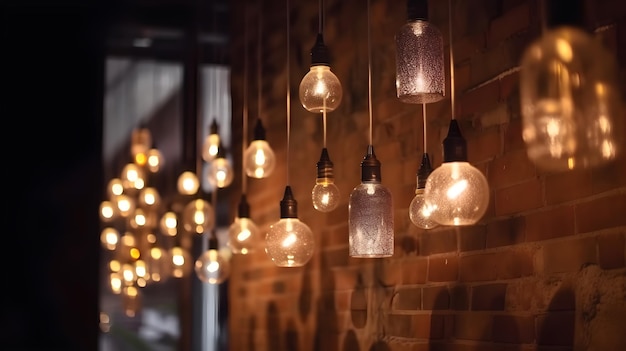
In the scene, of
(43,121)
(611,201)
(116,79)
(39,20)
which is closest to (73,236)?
(43,121)

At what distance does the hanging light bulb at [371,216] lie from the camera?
1.85 meters

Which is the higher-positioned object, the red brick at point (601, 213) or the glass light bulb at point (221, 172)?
the glass light bulb at point (221, 172)

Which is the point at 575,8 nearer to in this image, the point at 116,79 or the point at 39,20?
the point at 39,20

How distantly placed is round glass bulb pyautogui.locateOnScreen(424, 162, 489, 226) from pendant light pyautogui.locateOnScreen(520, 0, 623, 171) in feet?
1.34

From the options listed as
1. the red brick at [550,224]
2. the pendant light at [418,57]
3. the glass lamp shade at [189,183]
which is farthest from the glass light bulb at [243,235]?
the glass lamp shade at [189,183]

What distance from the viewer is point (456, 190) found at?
1431 millimetres

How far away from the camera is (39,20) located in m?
3.10

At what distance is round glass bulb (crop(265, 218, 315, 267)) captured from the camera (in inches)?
81.7

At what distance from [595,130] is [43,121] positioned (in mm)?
2334

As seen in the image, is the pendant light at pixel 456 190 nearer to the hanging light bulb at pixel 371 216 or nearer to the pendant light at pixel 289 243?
the hanging light bulb at pixel 371 216

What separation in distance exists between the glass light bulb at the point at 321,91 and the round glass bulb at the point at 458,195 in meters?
0.59

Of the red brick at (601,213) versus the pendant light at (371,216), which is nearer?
the red brick at (601,213)

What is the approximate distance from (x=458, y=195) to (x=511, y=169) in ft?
1.85

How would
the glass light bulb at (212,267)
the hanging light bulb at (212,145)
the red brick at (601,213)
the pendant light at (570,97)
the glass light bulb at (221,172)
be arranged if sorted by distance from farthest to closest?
1. the hanging light bulb at (212,145)
2. the glass light bulb at (221,172)
3. the glass light bulb at (212,267)
4. the red brick at (601,213)
5. the pendant light at (570,97)
